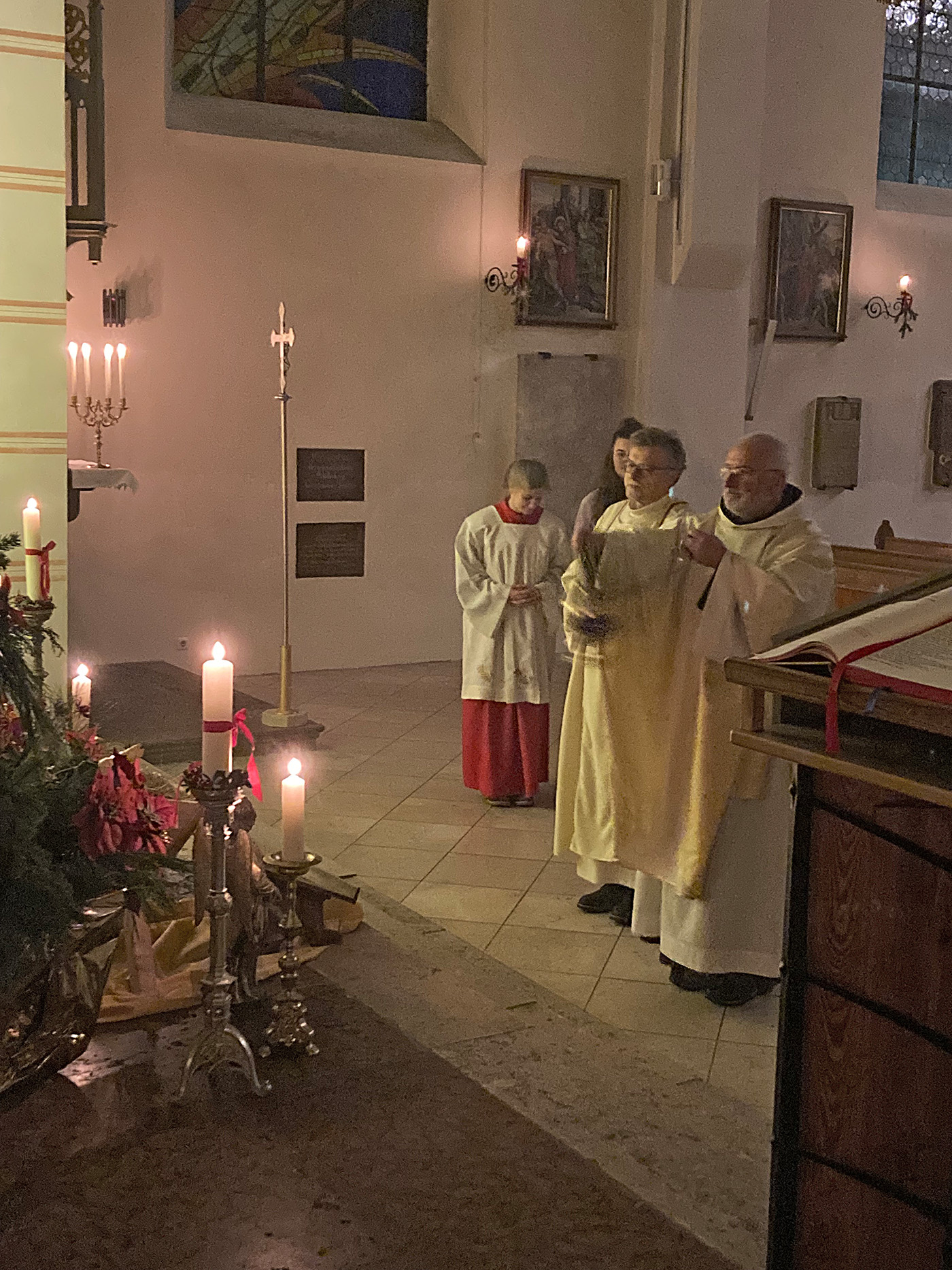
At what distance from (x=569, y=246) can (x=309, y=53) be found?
2.53 m

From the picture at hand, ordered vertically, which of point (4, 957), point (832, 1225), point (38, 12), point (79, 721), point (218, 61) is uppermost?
point (218, 61)

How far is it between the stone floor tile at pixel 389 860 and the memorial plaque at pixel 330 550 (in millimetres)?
4936

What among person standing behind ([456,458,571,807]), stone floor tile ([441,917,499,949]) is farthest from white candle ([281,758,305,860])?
person standing behind ([456,458,571,807])

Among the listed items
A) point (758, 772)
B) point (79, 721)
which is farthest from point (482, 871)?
point (79, 721)

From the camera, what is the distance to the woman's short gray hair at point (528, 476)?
707 centimetres

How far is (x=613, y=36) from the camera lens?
11.5m

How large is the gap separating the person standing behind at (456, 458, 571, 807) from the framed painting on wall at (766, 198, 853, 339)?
21.1 feet

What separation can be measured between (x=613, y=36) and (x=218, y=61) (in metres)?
3.18

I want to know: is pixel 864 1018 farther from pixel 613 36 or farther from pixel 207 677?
pixel 613 36

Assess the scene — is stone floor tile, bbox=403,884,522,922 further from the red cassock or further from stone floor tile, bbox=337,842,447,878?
the red cassock

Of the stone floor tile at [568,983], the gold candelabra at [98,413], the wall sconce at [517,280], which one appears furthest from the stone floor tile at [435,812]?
the wall sconce at [517,280]

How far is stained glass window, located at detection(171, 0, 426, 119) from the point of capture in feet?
35.1

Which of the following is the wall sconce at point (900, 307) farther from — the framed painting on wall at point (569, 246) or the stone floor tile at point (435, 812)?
the stone floor tile at point (435, 812)

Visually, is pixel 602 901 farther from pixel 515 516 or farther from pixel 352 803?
pixel 515 516
